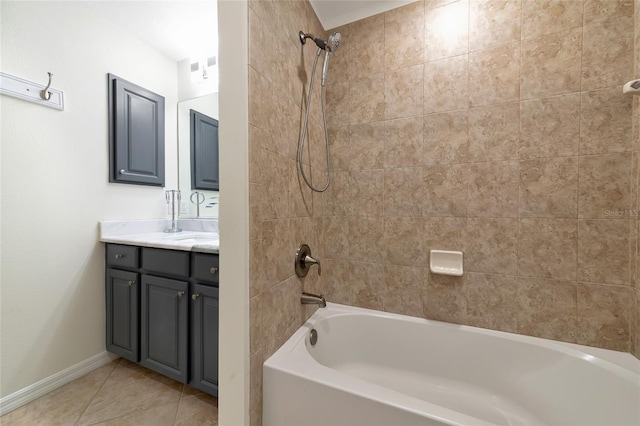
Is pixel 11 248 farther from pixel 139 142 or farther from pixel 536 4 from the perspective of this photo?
pixel 536 4

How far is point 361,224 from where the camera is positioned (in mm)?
1530

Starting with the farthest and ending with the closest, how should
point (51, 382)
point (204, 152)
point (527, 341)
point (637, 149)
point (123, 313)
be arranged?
point (204, 152), point (123, 313), point (51, 382), point (527, 341), point (637, 149)

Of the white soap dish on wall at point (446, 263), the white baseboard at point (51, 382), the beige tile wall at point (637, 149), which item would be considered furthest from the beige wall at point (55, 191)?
the beige tile wall at point (637, 149)

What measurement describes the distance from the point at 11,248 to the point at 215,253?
3.93 ft

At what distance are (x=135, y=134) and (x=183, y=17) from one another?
0.93m

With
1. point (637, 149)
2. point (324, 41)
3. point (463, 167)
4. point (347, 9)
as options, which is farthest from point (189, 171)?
point (637, 149)

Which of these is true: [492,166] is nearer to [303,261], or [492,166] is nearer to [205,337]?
[303,261]

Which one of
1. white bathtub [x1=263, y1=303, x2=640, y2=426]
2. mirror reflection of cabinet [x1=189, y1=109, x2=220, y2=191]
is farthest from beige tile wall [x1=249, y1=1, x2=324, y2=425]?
mirror reflection of cabinet [x1=189, y1=109, x2=220, y2=191]

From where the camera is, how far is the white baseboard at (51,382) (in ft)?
4.44

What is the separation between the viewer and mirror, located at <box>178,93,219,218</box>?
83.4 inches

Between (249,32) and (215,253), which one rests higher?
(249,32)

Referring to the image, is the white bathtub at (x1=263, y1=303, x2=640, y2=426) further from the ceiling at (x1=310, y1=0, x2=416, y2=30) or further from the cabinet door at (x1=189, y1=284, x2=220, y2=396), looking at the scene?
the ceiling at (x1=310, y1=0, x2=416, y2=30)

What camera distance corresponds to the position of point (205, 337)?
1323 mm

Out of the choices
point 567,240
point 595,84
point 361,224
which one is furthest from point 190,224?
point 595,84
